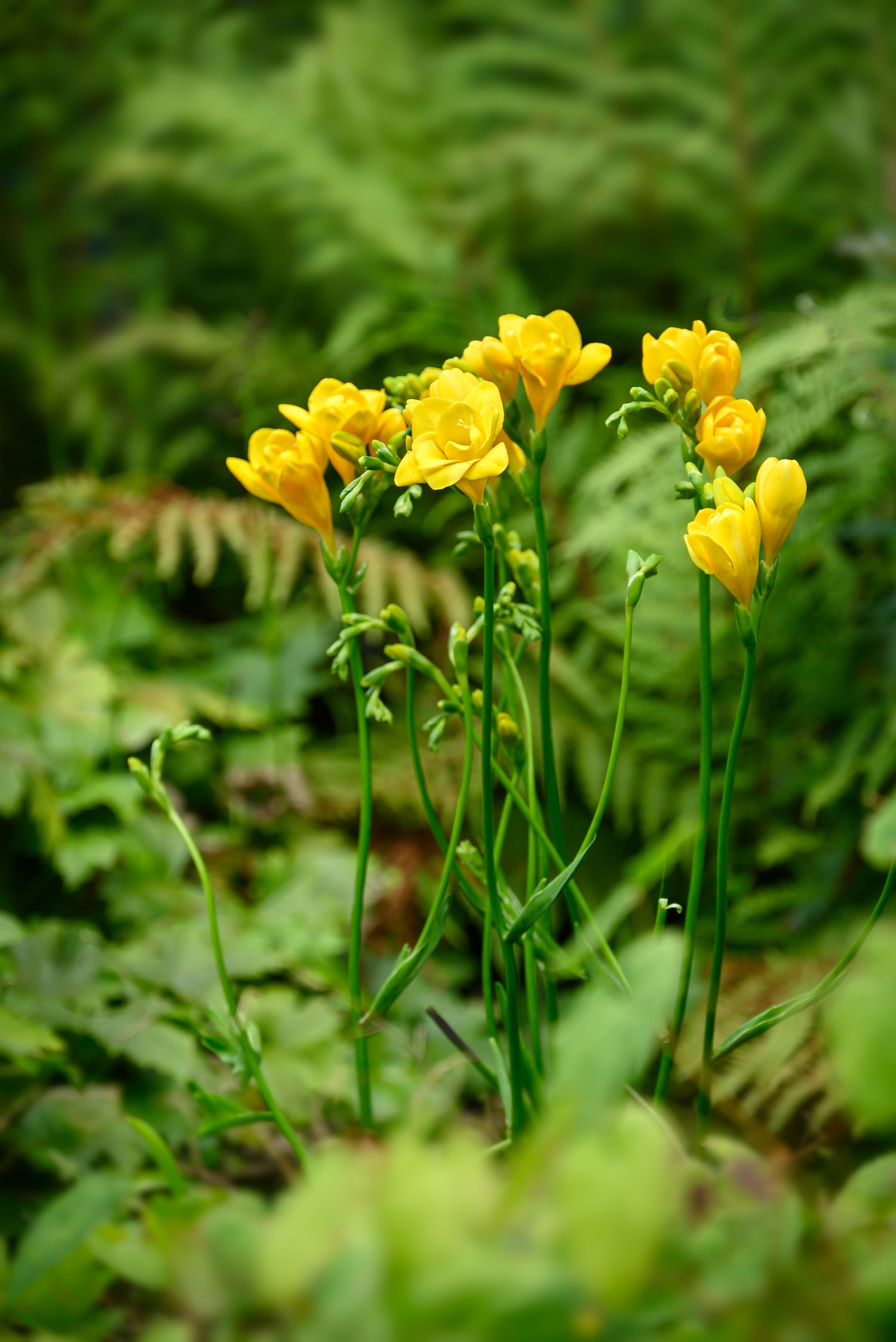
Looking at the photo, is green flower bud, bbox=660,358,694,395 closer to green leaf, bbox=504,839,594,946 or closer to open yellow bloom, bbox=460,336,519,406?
open yellow bloom, bbox=460,336,519,406

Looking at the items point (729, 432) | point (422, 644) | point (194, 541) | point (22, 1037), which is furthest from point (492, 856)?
point (422, 644)

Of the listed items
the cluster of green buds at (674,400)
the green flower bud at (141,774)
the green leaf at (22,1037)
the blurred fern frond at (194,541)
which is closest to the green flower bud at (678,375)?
the cluster of green buds at (674,400)

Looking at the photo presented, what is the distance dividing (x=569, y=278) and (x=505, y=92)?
38 centimetres

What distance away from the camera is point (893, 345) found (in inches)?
43.0

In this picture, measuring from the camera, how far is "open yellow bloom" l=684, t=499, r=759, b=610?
15.7 inches

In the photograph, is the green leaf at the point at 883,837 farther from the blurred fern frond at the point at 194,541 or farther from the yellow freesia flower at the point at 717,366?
the blurred fern frond at the point at 194,541

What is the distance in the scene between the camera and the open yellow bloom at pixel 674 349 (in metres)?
0.45

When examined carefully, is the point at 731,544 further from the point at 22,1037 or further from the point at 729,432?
the point at 22,1037

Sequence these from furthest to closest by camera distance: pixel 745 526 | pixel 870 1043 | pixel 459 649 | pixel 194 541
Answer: pixel 194 541, pixel 459 649, pixel 745 526, pixel 870 1043

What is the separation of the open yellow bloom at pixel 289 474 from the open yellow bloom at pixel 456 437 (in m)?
0.09

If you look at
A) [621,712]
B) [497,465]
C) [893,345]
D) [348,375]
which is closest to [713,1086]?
[621,712]

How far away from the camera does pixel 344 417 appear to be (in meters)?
0.47

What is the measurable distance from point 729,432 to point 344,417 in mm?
183

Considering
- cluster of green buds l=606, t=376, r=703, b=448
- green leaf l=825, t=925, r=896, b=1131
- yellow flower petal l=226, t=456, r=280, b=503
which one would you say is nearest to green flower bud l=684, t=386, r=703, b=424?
cluster of green buds l=606, t=376, r=703, b=448
